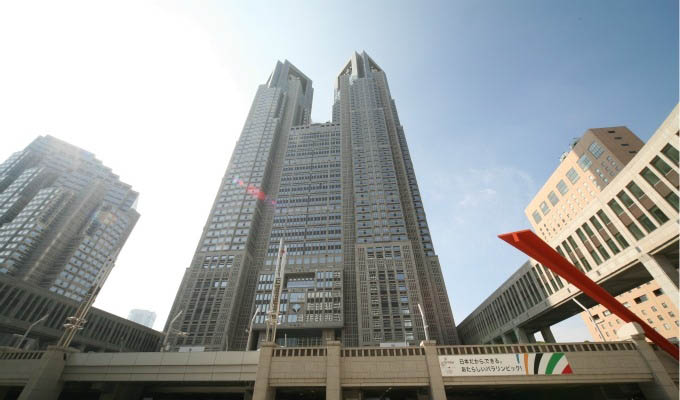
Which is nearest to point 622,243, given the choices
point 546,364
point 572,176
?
point 546,364

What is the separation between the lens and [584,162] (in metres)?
77.4

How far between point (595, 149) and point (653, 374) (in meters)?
74.2

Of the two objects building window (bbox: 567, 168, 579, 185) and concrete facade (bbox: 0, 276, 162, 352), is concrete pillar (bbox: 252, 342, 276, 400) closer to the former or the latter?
concrete facade (bbox: 0, 276, 162, 352)

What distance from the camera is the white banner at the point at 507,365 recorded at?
71.9 ft

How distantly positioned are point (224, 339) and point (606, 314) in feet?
328

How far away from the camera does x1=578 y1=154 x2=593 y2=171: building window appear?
249 ft

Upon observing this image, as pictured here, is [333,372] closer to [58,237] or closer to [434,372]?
[434,372]

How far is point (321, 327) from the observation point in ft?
232

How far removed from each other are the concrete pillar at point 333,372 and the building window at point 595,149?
87177 millimetres

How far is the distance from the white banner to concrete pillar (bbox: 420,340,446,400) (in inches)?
17.4

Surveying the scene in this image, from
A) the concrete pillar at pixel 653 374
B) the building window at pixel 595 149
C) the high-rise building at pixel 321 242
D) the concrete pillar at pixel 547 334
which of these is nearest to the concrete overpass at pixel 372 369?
the concrete pillar at pixel 653 374

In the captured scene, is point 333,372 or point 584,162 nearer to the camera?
point 333,372

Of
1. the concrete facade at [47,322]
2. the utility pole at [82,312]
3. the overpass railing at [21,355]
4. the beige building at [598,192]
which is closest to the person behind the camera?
the utility pole at [82,312]

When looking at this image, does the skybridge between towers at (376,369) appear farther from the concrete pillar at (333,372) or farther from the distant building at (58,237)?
the distant building at (58,237)
